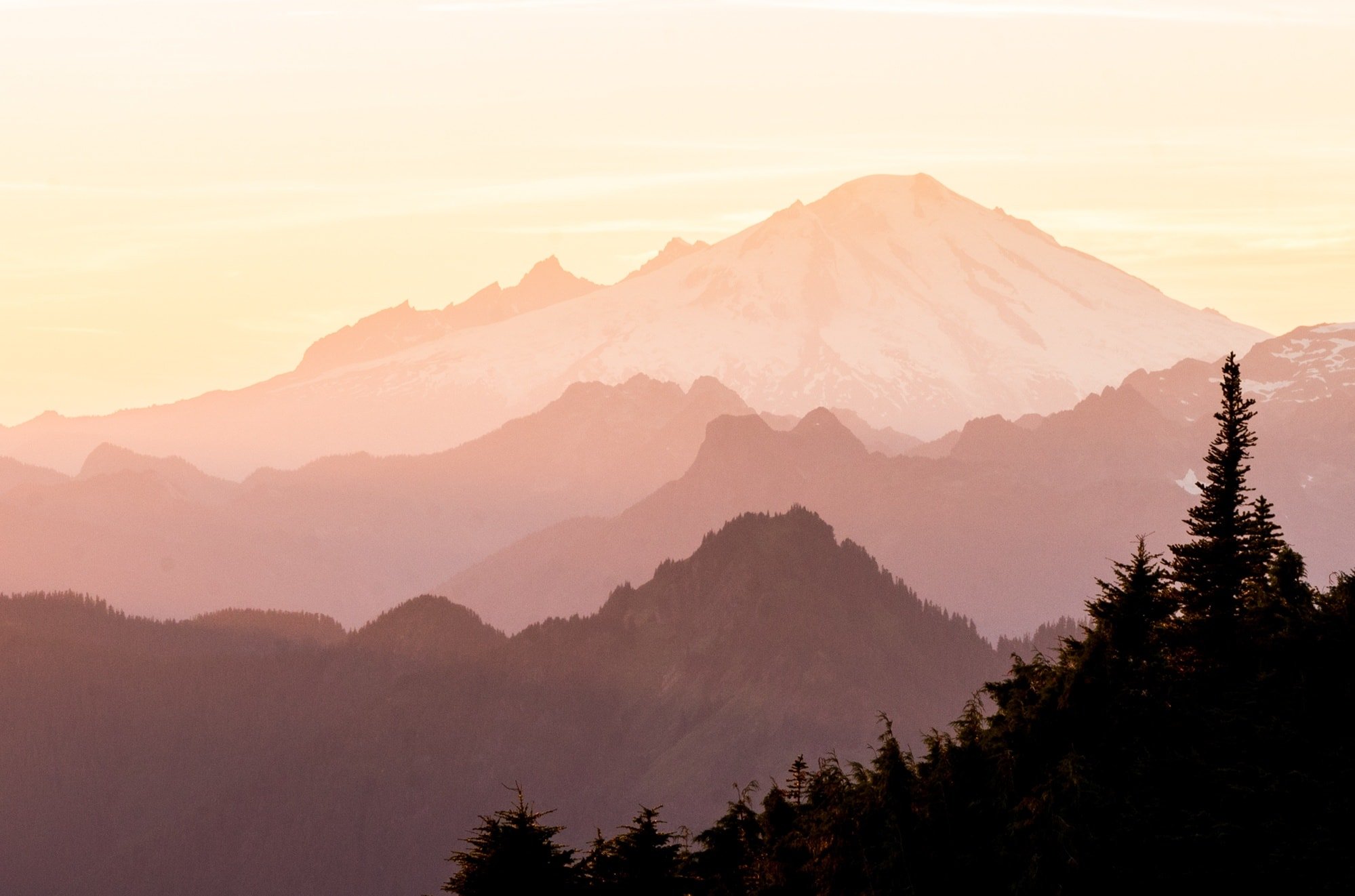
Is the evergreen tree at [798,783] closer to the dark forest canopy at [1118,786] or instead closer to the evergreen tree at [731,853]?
the evergreen tree at [731,853]

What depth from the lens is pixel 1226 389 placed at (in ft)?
254

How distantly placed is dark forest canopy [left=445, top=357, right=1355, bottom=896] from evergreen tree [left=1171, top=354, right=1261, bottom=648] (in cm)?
46

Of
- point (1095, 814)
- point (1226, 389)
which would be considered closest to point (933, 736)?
point (1095, 814)

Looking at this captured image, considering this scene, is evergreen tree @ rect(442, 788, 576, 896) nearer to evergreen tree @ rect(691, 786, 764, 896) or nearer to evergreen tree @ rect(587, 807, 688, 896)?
evergreen tree @ rect(587, 807, 688, 896)

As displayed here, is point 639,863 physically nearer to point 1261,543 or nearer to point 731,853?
point 731,853

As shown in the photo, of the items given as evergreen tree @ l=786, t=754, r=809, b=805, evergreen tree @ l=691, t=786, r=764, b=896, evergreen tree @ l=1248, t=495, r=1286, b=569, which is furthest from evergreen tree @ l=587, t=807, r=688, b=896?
evergreen tree @ l=1248, t=495, r=1286, b=569

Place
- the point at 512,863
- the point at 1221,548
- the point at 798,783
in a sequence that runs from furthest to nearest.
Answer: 1. the point at 798,783
2. the point at 1221,548
3. the point at 512,863

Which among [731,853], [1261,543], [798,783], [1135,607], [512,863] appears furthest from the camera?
[798,783]

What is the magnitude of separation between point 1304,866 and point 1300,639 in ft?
34.4

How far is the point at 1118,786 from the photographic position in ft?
184

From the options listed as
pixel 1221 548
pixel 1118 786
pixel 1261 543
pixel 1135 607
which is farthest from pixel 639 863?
pixel 1261 543

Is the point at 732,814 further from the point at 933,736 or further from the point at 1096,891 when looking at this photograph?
the point at 1096,891

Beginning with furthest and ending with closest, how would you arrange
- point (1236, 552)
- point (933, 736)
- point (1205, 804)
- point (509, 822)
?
point (1236, 552)
point (933, 736)
point (509, 822)
point (1205, 804)

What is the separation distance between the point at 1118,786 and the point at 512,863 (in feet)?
63.9
